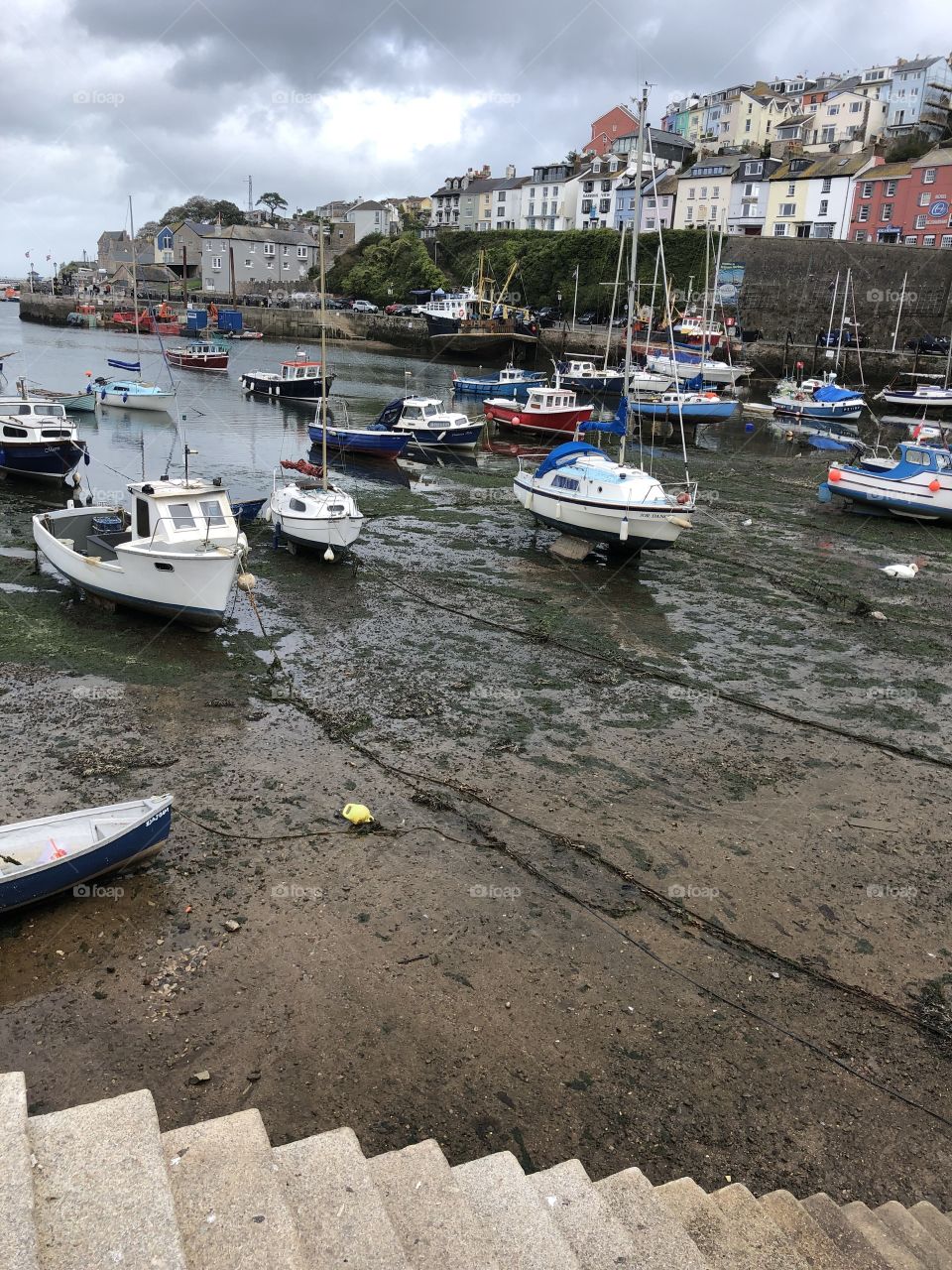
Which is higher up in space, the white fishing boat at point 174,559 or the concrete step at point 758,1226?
the white fishing boat at point 174,559

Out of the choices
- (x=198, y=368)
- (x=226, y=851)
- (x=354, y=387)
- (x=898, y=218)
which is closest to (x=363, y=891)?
(x=226, y=851)

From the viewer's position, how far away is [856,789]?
35.3ft

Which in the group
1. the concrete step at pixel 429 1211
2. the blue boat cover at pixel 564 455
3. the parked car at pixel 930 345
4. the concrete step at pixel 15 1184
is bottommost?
the concrete step at pixel 429 1211

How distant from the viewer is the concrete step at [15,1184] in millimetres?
3781

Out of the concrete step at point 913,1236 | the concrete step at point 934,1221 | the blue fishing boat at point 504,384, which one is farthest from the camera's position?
the blue fishing boat at point 504,384

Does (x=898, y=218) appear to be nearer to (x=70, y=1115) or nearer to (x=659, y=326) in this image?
(x=659, y=326)

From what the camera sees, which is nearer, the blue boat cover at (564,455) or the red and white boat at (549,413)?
the blue boat cover at (564,455)

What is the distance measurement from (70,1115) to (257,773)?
5.83m

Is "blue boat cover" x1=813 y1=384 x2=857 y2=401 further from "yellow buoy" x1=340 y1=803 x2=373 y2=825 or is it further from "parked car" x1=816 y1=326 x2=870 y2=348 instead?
"yellow buoy" x1=340 y1=803 x2=373 y2=825

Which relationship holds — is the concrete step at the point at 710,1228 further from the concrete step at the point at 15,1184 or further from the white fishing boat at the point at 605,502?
the white fishing boat at the point at 605,502

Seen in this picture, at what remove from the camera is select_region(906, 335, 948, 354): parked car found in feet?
180

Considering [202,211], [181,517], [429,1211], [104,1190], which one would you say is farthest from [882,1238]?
[202,211]

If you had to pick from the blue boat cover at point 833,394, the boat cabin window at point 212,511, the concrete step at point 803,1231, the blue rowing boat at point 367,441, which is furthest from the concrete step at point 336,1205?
the blue boat cover at point 833,394

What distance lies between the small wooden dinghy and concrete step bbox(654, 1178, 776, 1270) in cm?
542
